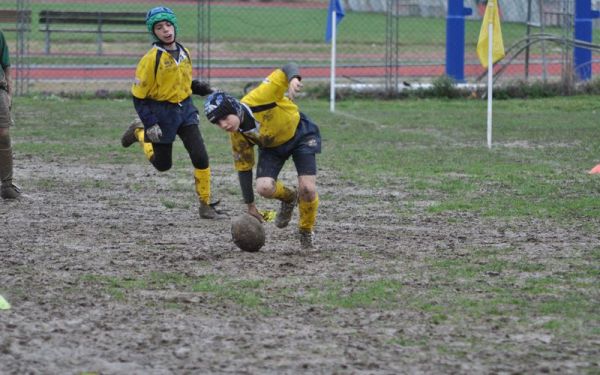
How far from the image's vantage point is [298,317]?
7.06 metres

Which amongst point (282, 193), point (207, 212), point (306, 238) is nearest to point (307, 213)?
point (306, 238)

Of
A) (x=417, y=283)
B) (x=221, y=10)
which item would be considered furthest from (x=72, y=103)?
(x=221, y=10)

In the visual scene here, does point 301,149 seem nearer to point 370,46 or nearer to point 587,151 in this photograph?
point 587,151

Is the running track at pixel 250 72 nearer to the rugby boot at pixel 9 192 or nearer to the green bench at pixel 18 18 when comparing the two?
the green bench at pixel 18 18

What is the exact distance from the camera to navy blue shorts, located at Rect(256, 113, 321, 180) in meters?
9.22

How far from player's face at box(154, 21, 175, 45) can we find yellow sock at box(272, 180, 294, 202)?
6.52 feet

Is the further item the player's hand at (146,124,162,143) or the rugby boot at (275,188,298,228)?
the player's hand at (146,124,162,143)

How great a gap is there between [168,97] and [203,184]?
34.0 inches

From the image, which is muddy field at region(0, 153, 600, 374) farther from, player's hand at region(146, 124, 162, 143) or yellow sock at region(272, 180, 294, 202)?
player's hand at region(146, 124, 162, 143)

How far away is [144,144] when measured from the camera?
37.8 feet

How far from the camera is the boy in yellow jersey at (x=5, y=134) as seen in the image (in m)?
11.9

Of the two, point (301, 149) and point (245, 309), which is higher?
point (301, 149)

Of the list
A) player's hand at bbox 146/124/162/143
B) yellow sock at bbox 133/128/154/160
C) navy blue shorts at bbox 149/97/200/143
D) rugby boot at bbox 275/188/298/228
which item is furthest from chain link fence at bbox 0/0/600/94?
rugby boot at bbox 275/188/298/228

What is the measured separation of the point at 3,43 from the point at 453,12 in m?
15.4
